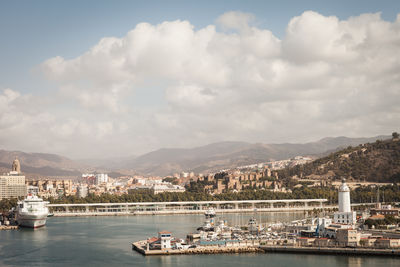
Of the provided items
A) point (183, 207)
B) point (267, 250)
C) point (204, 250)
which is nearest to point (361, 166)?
point (183, 207)

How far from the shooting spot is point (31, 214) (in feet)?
176

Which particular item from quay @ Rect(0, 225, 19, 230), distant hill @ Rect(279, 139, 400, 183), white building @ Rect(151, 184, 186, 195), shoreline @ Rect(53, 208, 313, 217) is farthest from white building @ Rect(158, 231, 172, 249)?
white building @ Rect(151, 184, 186, 195)

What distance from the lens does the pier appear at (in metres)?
76.8

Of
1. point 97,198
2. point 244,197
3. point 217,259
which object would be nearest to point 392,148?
point 244,197

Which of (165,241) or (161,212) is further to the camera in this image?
(161,212)

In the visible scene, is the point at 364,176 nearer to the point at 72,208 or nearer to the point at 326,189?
the point at 326,189

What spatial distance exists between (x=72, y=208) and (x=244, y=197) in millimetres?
27653

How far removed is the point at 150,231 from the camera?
48.0 m

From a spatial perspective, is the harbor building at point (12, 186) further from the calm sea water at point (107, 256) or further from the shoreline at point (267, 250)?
the shoreline at point (267, 250)

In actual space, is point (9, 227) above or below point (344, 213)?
below

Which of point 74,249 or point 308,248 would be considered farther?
point 74,249

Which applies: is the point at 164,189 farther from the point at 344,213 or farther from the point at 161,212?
the point at 344,213

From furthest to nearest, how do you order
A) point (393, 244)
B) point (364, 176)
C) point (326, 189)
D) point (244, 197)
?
1. point (364, 176)
2. point (326, 189)
3. point (244, 197)
4. point (393, 244)

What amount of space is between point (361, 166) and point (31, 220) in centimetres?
7029
